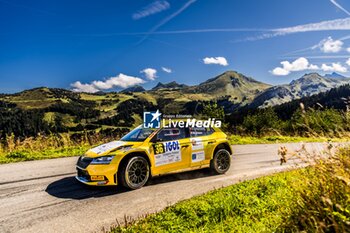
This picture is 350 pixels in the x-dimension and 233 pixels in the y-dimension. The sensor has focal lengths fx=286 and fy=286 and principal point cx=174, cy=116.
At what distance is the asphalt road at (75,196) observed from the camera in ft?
17.9

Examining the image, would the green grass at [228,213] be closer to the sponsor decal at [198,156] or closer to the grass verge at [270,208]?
the grass verge at [270,208]

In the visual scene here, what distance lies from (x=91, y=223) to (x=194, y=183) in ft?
11.7

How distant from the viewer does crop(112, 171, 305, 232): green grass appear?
488 cm

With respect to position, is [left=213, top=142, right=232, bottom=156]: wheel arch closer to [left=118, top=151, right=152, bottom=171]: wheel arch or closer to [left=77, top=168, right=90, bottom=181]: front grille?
[left=118, top=151, right=152, bottom=171]: wheel arch

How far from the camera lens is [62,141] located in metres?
15.5

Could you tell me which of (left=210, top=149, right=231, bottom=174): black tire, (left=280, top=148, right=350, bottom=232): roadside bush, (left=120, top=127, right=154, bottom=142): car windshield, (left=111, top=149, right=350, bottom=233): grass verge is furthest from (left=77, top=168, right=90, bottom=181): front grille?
(left=280, top=148, right=350, bottom=232): roadside bush

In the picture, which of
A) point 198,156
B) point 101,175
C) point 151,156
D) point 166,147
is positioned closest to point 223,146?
point 198,156

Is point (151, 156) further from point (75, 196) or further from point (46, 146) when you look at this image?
point (46, 146)

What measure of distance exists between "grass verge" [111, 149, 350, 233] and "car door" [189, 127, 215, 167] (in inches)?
82.4

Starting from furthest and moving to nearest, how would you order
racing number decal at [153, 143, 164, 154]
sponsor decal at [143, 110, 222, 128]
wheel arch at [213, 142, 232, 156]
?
wheel arch at [213, 142, 232, 156] < sponsor decal at [143, 110, 222, 128] < racing number decal at [153, 143, 164, 154]

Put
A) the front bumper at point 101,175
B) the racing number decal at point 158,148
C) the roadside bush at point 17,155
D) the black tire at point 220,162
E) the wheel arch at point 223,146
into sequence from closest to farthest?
1. the front bumper at point 101,175
2. the racing number decal at point 158,148
3. the black tire at point 220,162
4. the wheel arch at point 223,146
5. the roadside bush at point 17,155

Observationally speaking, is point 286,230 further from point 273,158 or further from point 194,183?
point 273,158

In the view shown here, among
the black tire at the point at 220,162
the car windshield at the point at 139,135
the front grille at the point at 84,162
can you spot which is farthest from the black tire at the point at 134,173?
the black tire at the point at 220,162

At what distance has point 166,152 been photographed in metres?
8.27
